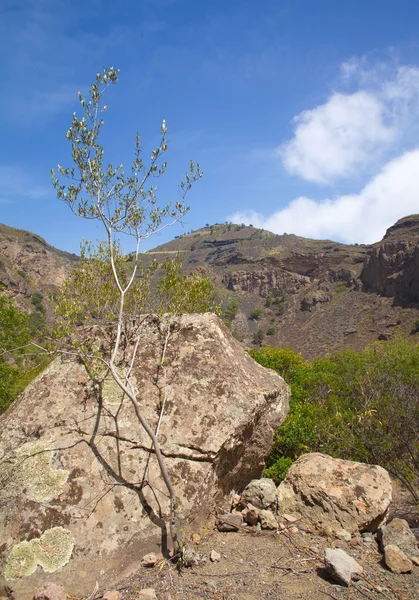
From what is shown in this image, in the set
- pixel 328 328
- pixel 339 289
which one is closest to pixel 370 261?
pixel 339 289

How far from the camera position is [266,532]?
521 cm

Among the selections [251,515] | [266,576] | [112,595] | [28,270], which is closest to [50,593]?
[112,595]

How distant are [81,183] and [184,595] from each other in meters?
5.83

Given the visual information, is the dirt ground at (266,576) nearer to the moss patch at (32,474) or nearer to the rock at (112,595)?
the rock at (112,595)

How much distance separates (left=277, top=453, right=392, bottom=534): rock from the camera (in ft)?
17.9

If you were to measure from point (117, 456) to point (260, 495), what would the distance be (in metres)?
2.33

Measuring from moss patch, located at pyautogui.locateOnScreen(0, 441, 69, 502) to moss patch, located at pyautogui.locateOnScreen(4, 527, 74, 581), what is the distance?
43cm

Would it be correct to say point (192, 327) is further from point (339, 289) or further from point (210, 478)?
point (339, 289)

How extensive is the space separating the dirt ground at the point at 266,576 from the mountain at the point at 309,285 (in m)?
59.8

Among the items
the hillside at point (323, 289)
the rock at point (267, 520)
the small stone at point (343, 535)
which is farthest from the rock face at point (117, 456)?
the hillside at point (323, 289)

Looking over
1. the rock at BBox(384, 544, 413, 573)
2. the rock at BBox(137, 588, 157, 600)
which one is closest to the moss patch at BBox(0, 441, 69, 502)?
the rock at BBox(137, 588, 157, 600)

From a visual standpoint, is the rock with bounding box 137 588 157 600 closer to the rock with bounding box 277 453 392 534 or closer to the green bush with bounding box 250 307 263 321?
the rock with bounding box 277 453 392 534

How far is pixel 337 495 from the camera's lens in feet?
18.5

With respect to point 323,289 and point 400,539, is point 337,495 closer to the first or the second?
point 400,539
